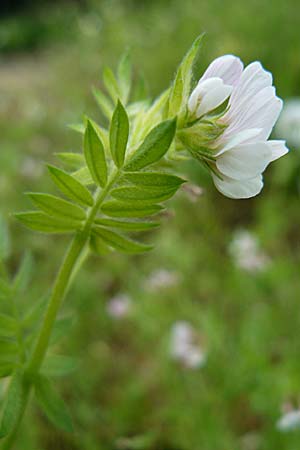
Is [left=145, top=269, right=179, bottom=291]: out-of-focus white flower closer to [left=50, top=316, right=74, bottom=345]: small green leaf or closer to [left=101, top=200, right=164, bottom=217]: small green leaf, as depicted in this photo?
[left=50, top=316, right=74, bottom=345]: small green leaf

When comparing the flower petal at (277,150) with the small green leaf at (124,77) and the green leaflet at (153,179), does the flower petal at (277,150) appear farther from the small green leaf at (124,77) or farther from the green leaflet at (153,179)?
the small green leaf at (124,77)

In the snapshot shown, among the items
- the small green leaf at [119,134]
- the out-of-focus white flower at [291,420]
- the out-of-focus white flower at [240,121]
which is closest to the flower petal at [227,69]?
the out-of-focus white flower at [240,121]

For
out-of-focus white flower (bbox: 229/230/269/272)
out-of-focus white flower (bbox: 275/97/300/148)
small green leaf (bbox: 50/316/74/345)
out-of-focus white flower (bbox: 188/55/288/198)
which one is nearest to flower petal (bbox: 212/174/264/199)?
out-of-focus white flower (bbox: 188/55/288/198)

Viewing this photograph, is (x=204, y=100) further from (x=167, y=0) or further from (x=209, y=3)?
(x=167, y=0)

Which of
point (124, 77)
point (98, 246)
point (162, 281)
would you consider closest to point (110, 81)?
point (124, 77)

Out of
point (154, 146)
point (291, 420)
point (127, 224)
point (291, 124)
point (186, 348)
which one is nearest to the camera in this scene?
point (154, 146)

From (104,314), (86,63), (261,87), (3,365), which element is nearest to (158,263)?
(104,314)

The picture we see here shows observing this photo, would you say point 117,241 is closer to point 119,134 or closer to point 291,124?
point 119,134
